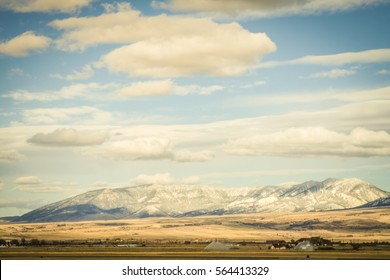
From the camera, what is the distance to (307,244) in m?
164
